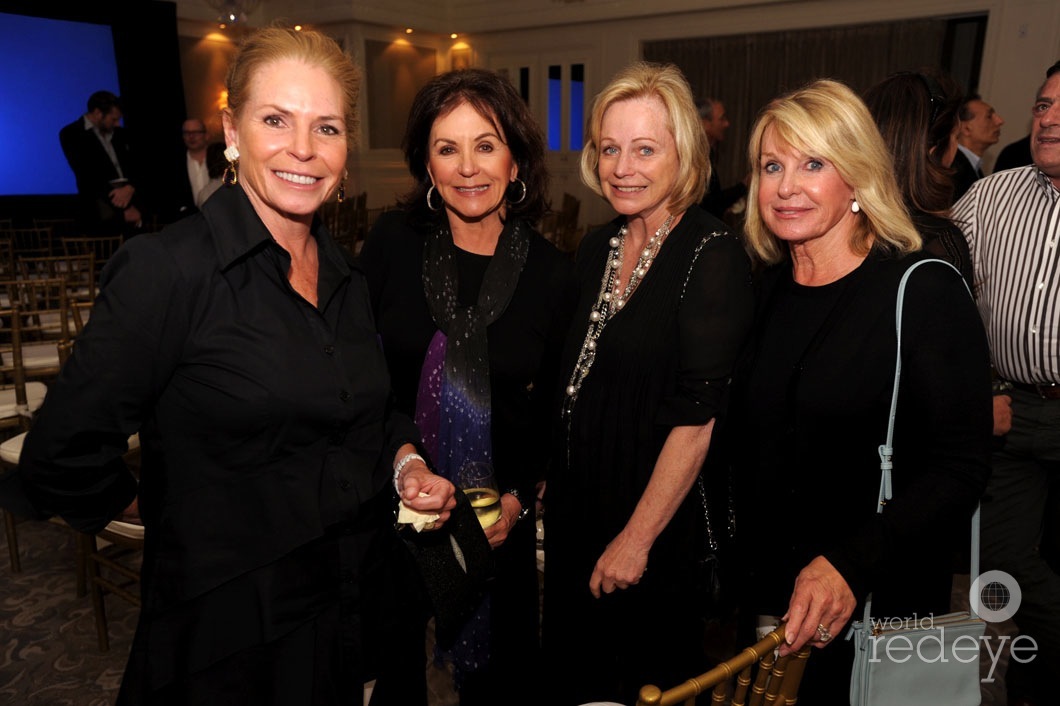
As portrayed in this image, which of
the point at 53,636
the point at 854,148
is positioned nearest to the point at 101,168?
the point at 53,636

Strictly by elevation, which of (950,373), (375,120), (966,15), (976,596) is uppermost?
(966,15)

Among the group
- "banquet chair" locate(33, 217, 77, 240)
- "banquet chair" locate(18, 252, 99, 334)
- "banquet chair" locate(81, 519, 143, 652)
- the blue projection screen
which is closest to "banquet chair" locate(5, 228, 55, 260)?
"banquet chair" locate(18, 252, 99, 334)

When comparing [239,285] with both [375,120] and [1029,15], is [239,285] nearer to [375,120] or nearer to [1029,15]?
[1029,15]

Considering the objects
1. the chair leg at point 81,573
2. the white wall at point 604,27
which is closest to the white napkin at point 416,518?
the chair leg at point 81,573

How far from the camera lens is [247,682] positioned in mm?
1319

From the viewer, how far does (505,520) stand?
6.12 ft

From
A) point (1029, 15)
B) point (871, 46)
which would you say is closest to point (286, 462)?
point (1029, 15)

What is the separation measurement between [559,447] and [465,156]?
80 cm

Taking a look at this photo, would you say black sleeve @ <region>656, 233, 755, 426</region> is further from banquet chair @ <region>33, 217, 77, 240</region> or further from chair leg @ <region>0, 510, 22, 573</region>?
banquet chair @ <region>33, 217, 77, 240</region>

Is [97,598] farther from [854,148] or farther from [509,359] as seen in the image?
[854,148]

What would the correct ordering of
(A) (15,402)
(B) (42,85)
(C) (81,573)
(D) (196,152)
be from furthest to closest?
(B) (42,85)
(D) (196,152)
(A) (15,402)
(C) (81,573)

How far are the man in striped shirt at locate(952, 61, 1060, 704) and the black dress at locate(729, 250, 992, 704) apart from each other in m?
0.69

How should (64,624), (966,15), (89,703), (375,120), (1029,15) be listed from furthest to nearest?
1. (375,120)
2. (966,15)
3. (1029,15)
4. (64,624)
5. (89,703)

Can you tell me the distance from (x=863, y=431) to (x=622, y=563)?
0.64m
